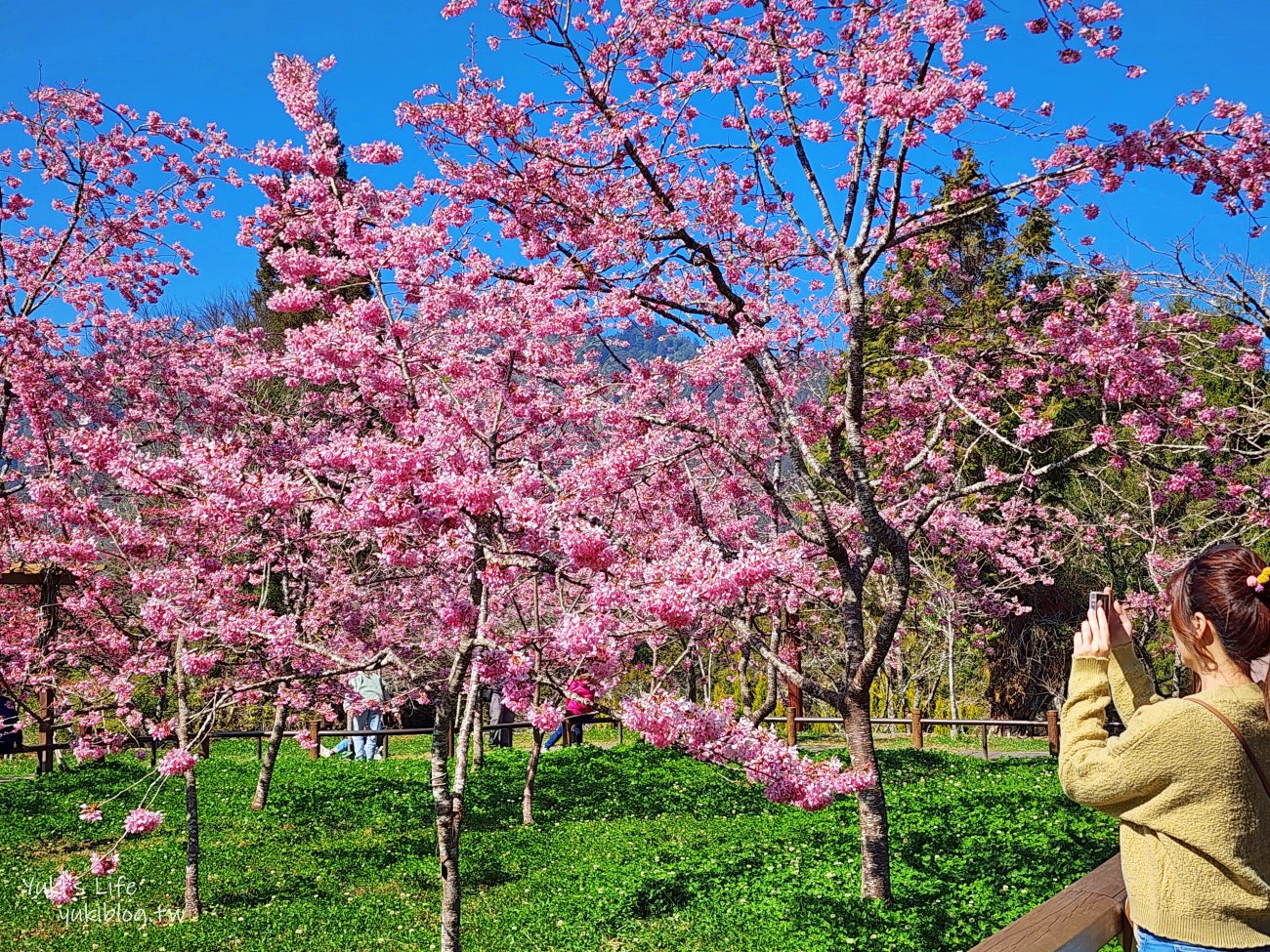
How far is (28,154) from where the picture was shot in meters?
9.26

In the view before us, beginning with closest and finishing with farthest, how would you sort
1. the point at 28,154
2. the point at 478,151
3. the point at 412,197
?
the point at 478,151, the point at 412,197, the point at 28,154

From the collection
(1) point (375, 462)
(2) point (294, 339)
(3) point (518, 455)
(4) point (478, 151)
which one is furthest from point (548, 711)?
(4) point (478, 151)

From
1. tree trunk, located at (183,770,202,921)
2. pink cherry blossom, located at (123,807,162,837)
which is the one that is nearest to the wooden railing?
pink cherry blossom, located at (123,807,162,837)

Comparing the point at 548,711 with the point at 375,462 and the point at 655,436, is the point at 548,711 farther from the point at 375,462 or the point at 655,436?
the point at 655,436

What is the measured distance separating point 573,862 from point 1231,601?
7.54 meters

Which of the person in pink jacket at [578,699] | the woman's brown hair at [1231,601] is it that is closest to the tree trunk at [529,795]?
the person in pink jacket at [578,699]

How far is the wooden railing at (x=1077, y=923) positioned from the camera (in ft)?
7.13

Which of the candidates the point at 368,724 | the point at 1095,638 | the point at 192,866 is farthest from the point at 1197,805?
the point at 368,724

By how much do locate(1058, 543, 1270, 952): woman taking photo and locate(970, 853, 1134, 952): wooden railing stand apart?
20 cm

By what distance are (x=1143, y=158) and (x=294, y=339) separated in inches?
211

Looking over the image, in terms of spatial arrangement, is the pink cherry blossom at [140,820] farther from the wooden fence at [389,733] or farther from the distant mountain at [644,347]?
the wooden fence at [389,733]

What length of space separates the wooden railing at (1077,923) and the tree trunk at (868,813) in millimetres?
3484

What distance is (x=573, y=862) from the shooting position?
8586 mm

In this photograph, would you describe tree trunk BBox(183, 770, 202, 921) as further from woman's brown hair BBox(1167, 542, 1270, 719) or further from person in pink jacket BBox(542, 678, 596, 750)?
woman's brown hair BBox(1167, 542, 1270, 719)
